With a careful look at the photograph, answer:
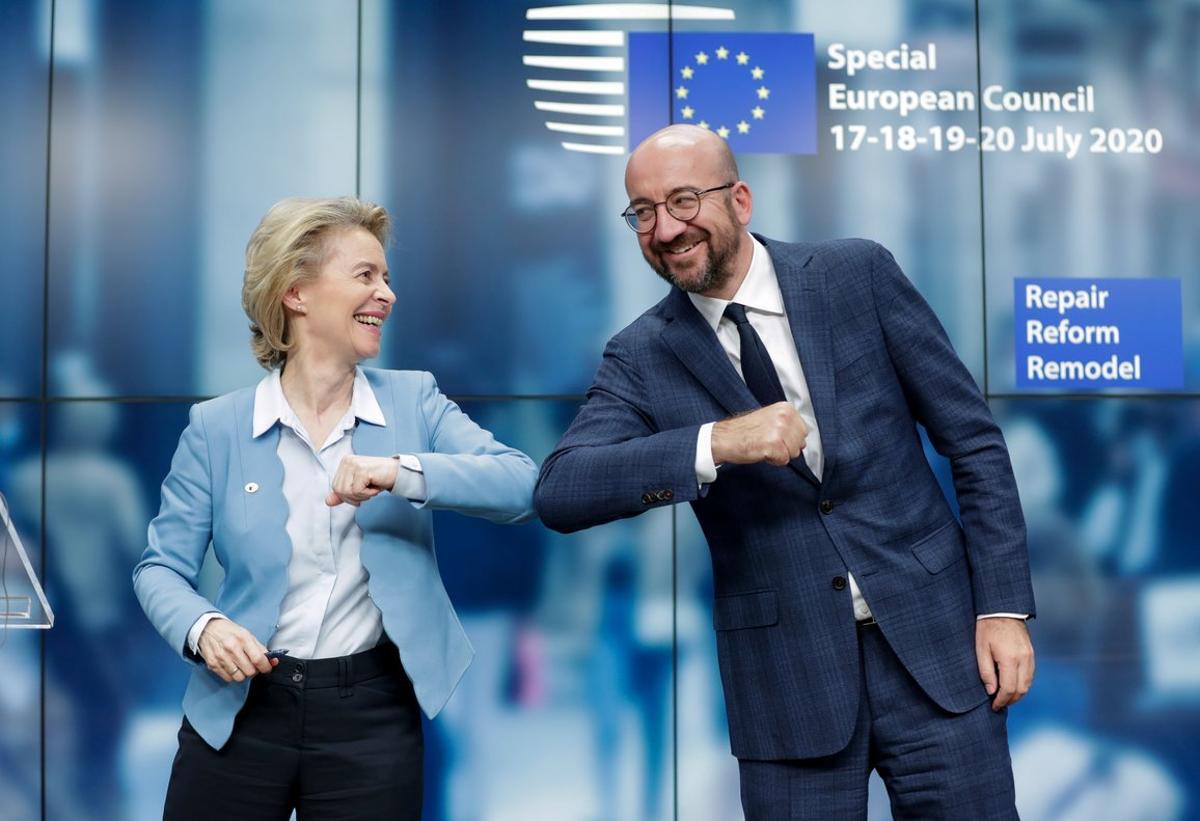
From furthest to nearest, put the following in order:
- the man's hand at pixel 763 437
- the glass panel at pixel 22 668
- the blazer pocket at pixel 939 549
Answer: the glass panel at pixel 22 668
the blazer pocket at pixel 939 549
the man's hand at pixel 763 437

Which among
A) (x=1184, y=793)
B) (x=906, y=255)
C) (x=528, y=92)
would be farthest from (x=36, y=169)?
(x=1184, y=793)

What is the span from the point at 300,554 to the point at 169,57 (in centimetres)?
256

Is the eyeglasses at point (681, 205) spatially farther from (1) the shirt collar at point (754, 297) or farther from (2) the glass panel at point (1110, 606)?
(2) the glass panel at point (1110, 606)

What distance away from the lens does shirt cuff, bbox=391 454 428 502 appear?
2.01m

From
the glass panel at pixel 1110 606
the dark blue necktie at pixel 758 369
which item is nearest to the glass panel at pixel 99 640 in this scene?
the dark blue necktie at pixel 758 369

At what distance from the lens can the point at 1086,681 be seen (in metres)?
4.16

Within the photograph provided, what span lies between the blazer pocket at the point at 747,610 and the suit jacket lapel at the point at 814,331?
9.2 inches

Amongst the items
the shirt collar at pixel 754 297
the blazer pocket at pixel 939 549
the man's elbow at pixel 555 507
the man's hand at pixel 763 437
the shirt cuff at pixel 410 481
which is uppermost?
the shirt collar at pixel 754 297

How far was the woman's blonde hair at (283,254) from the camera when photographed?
2.21 metres

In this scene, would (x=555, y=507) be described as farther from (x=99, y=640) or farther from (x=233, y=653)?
(x=99, y=640)

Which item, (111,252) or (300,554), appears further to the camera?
(111,252)

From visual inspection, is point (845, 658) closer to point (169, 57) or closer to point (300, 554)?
point (300, 554)

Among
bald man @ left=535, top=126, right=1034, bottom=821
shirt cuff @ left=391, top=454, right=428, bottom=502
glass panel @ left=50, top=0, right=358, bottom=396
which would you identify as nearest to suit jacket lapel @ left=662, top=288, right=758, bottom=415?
bald man @ left=535, top=126, right=1034, bottom=821

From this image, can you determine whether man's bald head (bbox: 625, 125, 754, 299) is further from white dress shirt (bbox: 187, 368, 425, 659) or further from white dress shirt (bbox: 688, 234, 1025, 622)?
white dress shirt (bbox: 187, 368, 425, 659)
